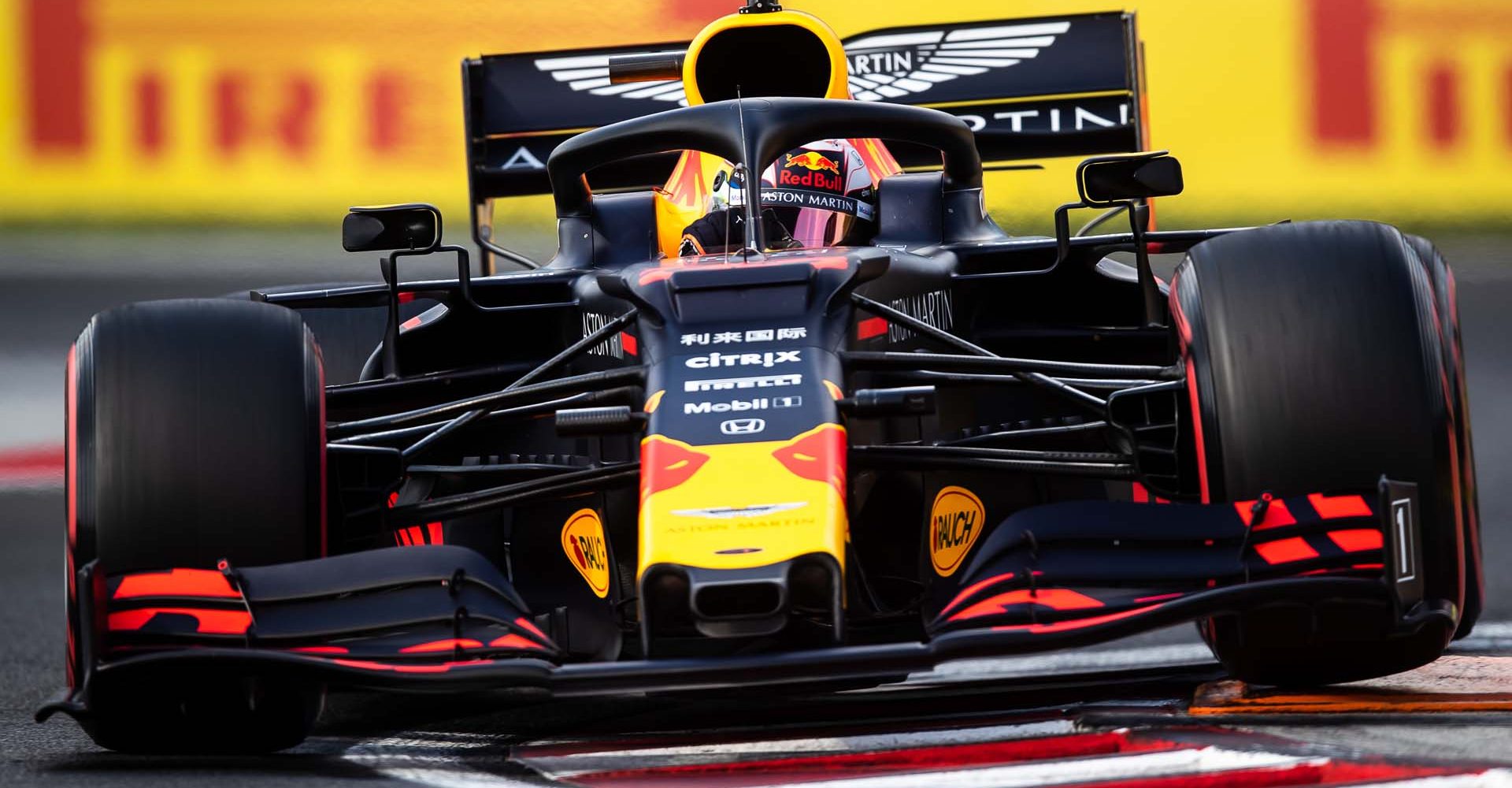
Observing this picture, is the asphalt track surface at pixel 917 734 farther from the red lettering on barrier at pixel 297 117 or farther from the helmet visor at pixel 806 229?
the red lettering on barrier at pixel 297 117

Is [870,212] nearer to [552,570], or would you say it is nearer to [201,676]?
[552,570]

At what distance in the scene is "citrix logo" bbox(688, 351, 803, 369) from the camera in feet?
14.7

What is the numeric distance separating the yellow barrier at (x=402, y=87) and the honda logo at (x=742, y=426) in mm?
7237

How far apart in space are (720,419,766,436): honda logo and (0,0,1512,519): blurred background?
284 inches

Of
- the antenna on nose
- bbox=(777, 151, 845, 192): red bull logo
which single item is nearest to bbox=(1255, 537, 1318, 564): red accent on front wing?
bbox=(777, 151, 845, 192): red bull logo

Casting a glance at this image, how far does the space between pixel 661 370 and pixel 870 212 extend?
5.41 ft

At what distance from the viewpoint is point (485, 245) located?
7.54 m

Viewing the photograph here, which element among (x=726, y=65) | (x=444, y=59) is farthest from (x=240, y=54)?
(x=726, y=65)

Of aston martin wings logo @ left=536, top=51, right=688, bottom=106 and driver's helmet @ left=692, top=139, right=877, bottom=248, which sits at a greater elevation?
aston martin wings logo @ left=536, top=51, right=688, bottom=106

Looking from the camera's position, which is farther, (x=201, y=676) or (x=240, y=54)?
(x=240, y=54)

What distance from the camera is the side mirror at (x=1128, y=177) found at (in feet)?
16.8

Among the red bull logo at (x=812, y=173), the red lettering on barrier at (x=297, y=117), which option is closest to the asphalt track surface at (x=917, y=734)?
the red bull logo at (x=812, y=173)

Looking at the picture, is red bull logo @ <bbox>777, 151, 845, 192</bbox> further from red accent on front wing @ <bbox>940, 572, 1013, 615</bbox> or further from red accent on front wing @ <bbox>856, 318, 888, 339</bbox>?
red accent on front wing @ <bbox>940, 572, 1013, 615</bbox>

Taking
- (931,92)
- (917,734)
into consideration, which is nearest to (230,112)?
(931,92)
